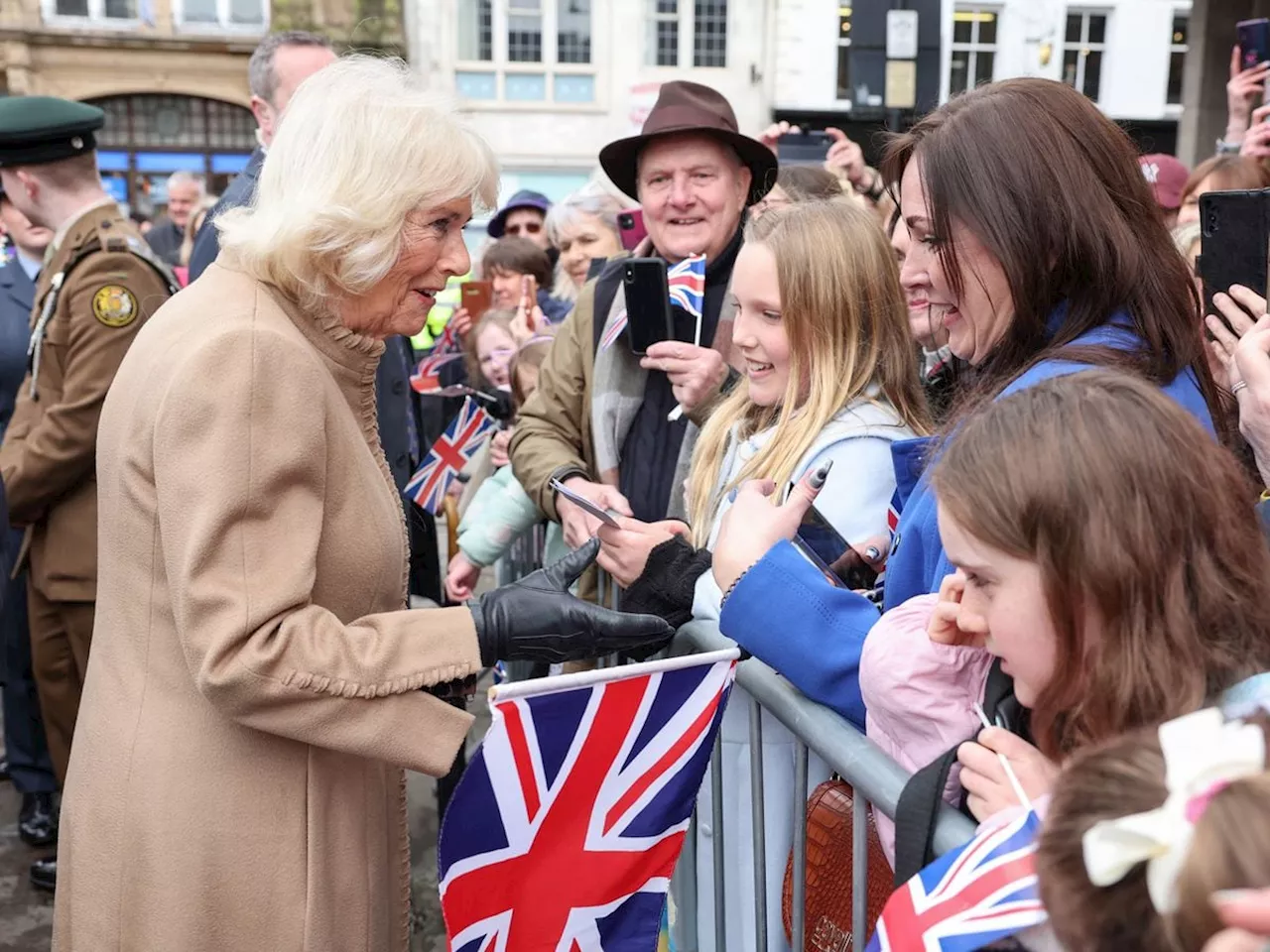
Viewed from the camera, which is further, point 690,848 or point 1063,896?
point 690,848

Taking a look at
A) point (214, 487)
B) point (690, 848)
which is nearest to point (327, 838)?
point (214, 487)

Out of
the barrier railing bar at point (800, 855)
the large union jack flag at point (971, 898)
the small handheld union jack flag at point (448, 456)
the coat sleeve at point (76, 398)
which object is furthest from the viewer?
the small handheld union jack flag at point (448, 456)

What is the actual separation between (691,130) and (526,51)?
2507cm

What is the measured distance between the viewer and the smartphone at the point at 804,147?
5.30 meters

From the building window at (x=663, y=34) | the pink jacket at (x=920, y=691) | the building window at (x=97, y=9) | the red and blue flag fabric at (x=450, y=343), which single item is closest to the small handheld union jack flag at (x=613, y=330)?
the pink jacket at (x=920, y=691)

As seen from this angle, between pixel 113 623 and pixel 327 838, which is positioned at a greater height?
pixel 113 623

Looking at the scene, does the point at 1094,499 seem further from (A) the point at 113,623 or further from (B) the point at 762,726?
(A) the point at 113,623

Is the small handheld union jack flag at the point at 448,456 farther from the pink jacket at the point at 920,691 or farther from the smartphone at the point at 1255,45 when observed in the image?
the smartphone at the point at 1255,45

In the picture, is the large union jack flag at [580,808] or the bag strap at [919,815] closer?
the bag strap at [919,815]

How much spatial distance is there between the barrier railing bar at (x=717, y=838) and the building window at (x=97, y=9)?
2710cm

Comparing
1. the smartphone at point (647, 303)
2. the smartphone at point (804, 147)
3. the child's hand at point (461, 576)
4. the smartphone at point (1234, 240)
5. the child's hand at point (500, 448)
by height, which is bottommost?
the child's hand at point (461, 576)

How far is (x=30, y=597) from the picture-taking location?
3.83 m

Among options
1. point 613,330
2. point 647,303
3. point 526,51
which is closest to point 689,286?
point 647,303

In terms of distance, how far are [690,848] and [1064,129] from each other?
4.77 feet
